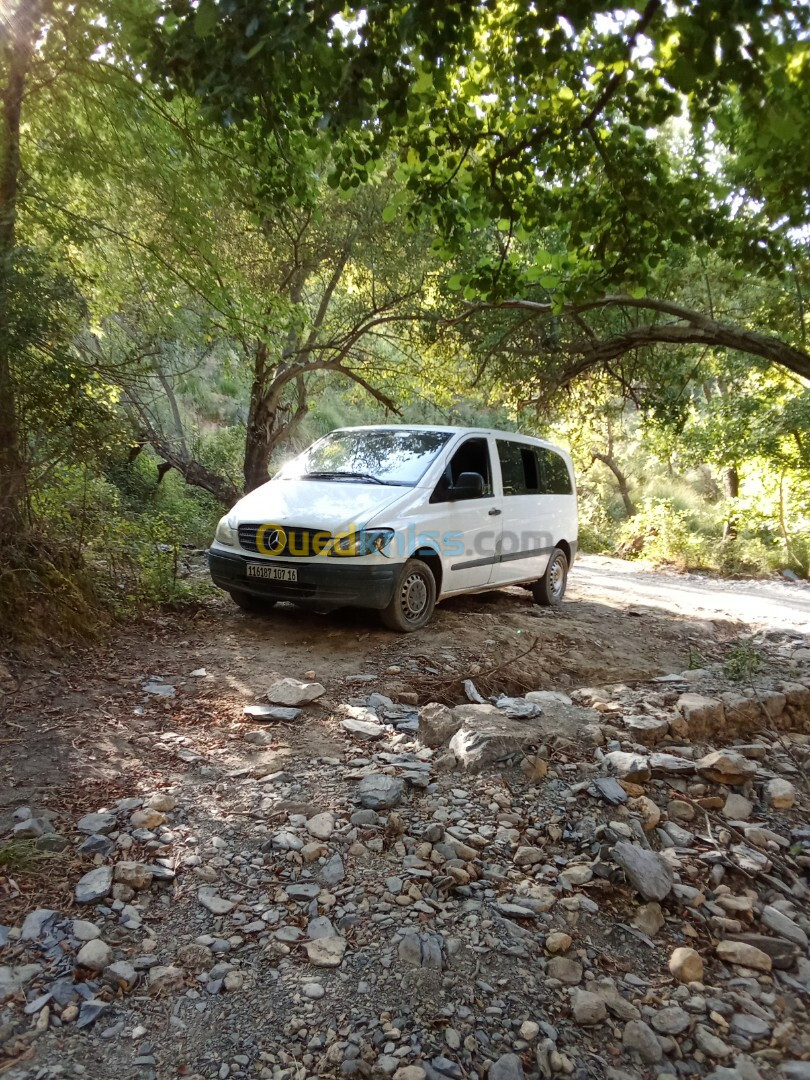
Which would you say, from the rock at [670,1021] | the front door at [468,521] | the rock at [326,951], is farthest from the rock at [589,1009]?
the front door at [468,521]

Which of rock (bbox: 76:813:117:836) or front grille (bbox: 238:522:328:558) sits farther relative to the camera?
front grille (bbox: 238:522:328:558)

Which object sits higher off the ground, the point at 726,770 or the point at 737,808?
the point at 726,770

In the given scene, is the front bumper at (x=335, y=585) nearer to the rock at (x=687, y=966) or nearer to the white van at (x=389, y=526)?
the white van at (x=389, y=526)

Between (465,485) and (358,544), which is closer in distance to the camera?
(358,544)

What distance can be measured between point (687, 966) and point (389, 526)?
3.90 m

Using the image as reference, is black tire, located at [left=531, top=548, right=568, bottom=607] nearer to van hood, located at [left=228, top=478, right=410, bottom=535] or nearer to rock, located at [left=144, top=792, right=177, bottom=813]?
van hood, located at [left=228, top=478, right=410, bottom=535]

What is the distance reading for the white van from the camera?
5672 mm

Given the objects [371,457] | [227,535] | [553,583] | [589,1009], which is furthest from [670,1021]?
[553,583]

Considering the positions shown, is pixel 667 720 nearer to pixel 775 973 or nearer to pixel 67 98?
pixel 775 973

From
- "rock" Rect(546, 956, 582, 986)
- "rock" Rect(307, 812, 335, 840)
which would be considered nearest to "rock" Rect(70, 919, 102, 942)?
"rock" Rect(307, 812, 335, 840)

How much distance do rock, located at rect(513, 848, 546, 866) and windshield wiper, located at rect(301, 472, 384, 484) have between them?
3938 millimetres

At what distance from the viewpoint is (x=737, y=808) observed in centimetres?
347

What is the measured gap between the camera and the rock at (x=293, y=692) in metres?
4.42

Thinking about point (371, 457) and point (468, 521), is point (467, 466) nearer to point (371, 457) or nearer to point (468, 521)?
point (468, 521)
